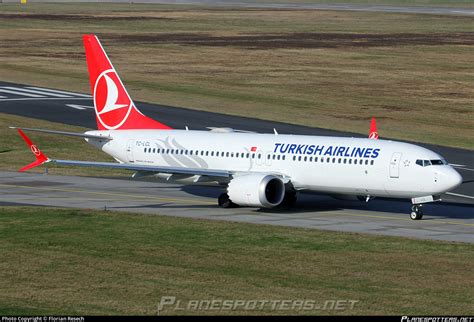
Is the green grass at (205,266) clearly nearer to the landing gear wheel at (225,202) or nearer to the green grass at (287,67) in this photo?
the landing gear wheel at (225,202)

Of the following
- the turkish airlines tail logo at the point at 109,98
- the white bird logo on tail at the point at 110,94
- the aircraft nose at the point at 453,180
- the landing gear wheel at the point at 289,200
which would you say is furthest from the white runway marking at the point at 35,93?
the aircraft nose at the point at 453,180

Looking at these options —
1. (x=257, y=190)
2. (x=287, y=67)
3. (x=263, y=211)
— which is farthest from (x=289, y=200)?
(x=287, y=67)

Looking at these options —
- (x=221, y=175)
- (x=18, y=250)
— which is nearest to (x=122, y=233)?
(x=18, y=250)

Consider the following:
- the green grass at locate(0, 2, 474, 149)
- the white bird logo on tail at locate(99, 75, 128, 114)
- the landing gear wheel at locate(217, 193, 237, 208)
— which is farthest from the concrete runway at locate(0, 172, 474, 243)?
the green grass at locate(0, 2, 474, 149)

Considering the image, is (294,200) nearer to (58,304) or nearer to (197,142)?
(197,142)

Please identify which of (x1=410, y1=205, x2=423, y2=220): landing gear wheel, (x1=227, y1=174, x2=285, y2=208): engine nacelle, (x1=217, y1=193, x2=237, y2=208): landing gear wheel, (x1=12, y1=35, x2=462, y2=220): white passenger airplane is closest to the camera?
(x1=12, y1=35, x2=462, y2=220): white passenger airplane

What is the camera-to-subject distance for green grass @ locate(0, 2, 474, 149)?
99.1m

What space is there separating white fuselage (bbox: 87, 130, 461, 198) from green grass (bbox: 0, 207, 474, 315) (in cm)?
609

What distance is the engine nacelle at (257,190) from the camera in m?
57.8

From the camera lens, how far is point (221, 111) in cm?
10019

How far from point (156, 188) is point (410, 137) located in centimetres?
2592

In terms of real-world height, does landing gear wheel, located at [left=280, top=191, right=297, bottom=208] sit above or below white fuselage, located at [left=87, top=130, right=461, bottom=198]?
below

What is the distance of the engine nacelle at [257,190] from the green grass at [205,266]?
3681 mm

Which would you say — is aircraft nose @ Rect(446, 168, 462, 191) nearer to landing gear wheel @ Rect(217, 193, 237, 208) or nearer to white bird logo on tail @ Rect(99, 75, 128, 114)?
landing gear wheel @ Rect(217, 193, 237, 208)
